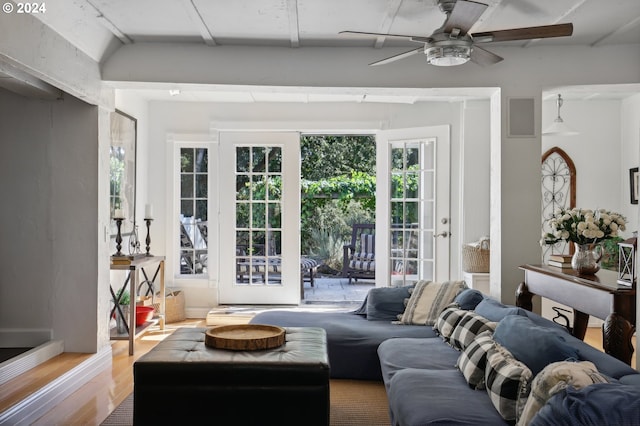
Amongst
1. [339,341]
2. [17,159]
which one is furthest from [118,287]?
[339,341]

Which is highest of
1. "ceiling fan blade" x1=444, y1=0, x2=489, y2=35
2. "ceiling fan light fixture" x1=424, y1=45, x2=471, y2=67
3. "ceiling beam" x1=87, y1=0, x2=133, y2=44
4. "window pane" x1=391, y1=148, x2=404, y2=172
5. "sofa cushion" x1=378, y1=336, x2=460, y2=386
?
"ceiling beam" x1=87, y1=0, x2=133, y2=44

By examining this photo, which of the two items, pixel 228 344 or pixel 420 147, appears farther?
pixel 420 147

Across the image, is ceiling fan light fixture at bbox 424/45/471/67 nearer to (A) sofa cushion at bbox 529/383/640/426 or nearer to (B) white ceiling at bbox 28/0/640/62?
(B) white ceiling at bbox 28/0/640/62

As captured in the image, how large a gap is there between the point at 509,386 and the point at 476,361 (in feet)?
1.43

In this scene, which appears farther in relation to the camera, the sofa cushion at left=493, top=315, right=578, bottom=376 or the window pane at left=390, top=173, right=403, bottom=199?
the window pane at left=390, top=173, right=403, bottom=199

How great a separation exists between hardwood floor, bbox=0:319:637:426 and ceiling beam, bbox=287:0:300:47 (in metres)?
2.66

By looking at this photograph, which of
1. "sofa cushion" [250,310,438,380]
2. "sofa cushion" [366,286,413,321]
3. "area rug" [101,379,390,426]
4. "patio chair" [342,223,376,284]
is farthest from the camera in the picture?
"patio chair" [342,223,376,284]

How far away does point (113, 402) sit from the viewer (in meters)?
3.71

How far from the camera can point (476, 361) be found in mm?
2811

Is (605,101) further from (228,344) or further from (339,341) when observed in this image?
(228,344)

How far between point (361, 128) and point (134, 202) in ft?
8.32

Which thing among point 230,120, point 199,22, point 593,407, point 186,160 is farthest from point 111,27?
point 593,407

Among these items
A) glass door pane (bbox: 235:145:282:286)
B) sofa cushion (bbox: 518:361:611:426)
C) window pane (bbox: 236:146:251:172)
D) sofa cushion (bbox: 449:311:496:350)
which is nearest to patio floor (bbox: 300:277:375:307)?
glass door pane (bbox: 235:145:282:286)

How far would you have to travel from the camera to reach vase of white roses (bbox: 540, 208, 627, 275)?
3516 millimetres
